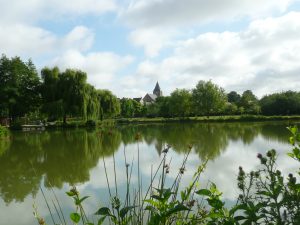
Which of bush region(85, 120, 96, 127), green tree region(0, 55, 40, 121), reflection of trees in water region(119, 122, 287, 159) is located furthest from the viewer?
green tree region(0, 55, 40, 121)

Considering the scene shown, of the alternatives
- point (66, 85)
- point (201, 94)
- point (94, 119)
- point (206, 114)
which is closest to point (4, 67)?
point (66, 85)

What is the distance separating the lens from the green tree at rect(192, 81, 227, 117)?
44375 millimetres

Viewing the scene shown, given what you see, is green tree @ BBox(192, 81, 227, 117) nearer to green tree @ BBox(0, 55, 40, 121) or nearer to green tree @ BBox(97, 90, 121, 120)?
green tree @ BBox(97, 90, 121, 120)

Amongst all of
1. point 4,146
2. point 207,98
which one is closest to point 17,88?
point 4,146

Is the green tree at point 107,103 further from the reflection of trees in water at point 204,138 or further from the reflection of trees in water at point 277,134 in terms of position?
the reflection of trees in water at point 277,134

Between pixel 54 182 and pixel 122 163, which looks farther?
pixel 122 163

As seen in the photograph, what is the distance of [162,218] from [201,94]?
43864 millimetres

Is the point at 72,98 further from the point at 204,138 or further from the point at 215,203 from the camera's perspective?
the point at 215,203

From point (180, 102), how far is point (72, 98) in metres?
20.2

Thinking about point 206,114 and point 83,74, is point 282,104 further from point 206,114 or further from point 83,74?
point 83,74

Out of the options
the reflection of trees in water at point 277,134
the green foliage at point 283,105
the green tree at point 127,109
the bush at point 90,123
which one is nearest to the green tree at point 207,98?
the green foliage at point 283,105

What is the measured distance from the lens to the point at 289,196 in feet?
4.54

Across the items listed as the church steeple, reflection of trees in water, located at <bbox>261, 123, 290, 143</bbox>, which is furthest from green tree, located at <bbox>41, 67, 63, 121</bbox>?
the church steeple

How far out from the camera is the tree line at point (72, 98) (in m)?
27.8
